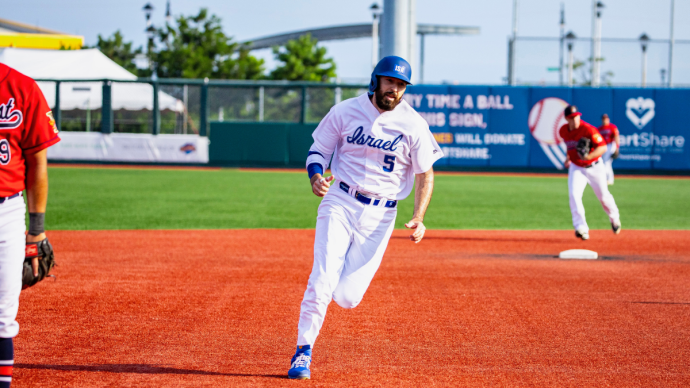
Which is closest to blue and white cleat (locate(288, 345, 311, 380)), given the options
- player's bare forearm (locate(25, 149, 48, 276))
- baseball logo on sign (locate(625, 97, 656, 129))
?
player's bare forearm (locate(25, 149, 48, 276))

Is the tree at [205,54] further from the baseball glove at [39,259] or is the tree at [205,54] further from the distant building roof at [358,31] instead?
the baseball glove at [39,259]

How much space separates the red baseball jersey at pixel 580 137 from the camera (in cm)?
996

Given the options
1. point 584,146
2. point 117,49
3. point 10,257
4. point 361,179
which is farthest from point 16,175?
point 117,49

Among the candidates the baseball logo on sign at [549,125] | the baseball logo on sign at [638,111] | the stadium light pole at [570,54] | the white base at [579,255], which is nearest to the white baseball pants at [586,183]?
the white base at [579,255]

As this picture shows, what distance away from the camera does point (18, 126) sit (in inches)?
123

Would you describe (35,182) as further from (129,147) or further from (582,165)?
(129,147)

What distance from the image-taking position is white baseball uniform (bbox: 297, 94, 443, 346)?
4.15 meters

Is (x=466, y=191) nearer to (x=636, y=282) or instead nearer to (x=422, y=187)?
(x=636, y=282)

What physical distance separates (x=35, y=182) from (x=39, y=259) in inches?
17.4

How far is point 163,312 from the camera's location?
18.6ft

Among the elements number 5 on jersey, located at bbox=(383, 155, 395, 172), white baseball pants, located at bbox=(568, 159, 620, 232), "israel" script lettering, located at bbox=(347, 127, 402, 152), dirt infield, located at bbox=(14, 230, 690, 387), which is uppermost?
"israel" script lettering, located at bbox=(347, 127, 402, 152)

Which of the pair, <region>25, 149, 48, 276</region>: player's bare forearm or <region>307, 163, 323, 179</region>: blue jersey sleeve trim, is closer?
<region>25, 149, 48, 276</region>: player's bare forearm

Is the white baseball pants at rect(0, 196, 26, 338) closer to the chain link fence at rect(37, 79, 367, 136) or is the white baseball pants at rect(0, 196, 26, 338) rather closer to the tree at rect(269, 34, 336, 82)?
the chain link fence at rect(37, 79, 367, 136)

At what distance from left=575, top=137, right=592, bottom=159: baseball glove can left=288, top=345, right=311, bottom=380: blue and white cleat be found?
7288mm
